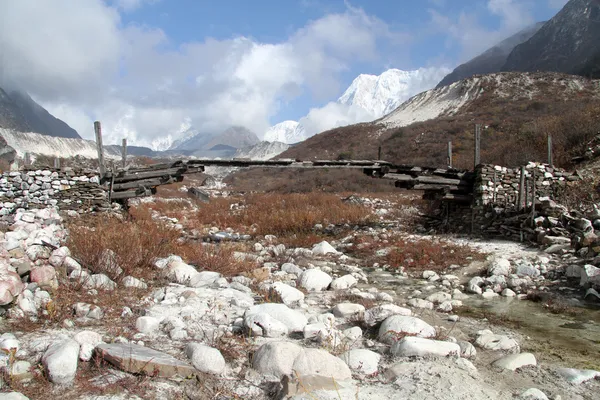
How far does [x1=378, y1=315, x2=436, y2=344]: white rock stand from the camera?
3797 mm

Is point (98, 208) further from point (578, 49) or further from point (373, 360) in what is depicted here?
point (578, 49)

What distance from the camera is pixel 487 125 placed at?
34.9 m

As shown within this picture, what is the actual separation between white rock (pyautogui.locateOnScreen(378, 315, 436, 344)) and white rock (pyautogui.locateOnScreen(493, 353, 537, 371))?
0.62 metres

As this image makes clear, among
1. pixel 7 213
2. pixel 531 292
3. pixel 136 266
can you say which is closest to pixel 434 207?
pixel 531 292

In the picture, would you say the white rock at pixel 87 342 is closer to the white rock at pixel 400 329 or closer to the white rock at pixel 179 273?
the white rock at pixel 179 273

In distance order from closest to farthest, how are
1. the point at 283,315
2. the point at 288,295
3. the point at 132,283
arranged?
Answer: the point at 283,315
the point at 132,283
the point at 288,295

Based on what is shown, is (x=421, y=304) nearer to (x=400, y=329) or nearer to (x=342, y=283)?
(x=342, y=283)

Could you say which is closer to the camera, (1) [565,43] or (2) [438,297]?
(2) [438,297]

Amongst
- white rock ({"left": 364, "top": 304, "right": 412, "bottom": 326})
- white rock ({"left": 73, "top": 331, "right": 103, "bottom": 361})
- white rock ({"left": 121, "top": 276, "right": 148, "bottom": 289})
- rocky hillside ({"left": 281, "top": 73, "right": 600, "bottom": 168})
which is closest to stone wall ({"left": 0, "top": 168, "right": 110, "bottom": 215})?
white rock ({"left": 121, "top": 276, "right": 148, "bottom": 289})

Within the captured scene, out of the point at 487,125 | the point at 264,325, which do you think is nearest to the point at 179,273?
the point at 264,325

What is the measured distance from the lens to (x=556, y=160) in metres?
17.1

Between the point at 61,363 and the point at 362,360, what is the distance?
216cm

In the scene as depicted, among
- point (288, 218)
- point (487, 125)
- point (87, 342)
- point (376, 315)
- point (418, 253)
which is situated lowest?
point (418, 253)

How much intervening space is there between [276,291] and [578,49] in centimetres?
8213
